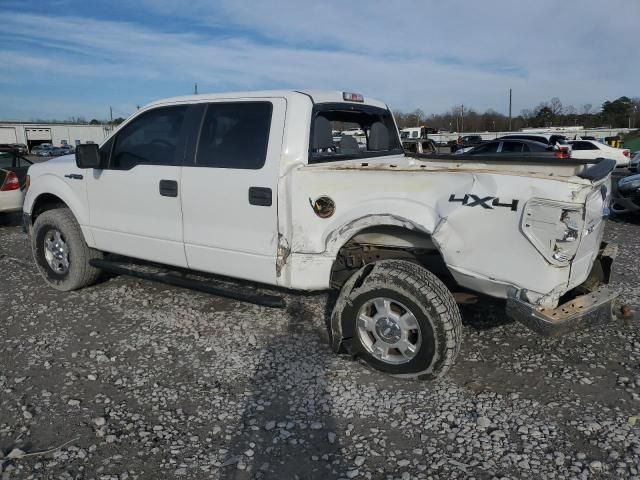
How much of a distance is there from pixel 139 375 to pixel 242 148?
6.14ft

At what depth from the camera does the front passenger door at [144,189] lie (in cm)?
450

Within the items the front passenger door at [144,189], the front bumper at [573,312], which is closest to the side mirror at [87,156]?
the front passenger door at [144,189]

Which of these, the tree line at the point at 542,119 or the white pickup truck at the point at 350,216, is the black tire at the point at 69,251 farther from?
the tree line at the point at 542,119

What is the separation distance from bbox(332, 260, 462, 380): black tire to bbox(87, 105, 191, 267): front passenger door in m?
1.69

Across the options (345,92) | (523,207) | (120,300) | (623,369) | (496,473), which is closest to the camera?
(496,473)

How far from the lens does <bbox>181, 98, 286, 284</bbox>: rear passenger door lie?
3934 millimetres

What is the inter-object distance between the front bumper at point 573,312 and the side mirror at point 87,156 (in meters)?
3.81

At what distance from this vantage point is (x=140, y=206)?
4.74 m

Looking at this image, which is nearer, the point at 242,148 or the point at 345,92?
the point at 242,148

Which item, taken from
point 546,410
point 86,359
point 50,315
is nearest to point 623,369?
Answer: point 546,410

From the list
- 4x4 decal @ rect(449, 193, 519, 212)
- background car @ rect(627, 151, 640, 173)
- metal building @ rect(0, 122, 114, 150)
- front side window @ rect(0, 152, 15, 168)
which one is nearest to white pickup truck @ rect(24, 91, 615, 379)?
4x4 decal @ rect(449, 193, 519, 212)

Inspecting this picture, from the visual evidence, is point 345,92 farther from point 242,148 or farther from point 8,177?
point 8,177

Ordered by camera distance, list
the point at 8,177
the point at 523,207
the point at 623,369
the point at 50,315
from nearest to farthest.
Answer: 1. the point at 523,207
2. the point at 623,369
3. the point at 50,315
4. the point at 8,177

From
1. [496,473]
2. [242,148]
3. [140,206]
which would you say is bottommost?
[496,473]
